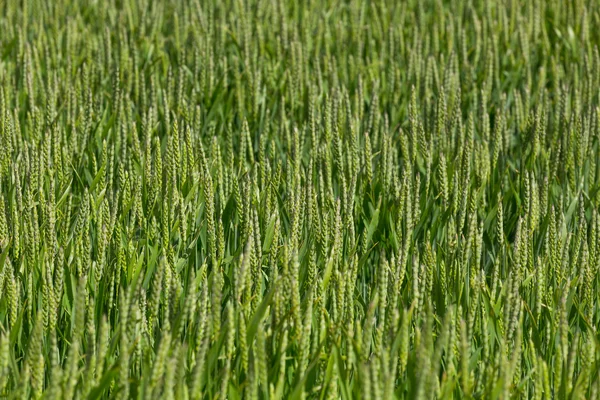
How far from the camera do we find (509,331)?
1680 millimetres

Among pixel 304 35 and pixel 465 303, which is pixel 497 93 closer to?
pixel 304 35

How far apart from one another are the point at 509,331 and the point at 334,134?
42.6 inches

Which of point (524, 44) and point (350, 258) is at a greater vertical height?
point (524, 44)

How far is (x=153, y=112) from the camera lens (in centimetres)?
296

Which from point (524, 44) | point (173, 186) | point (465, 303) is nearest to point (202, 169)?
point (173, 186)

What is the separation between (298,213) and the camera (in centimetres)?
197

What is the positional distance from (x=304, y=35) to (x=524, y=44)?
0.95 meters

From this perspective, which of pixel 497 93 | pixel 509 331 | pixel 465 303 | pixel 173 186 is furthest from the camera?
pixel 497 93

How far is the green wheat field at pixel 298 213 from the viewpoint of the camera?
1594mm

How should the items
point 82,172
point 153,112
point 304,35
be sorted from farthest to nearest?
point 304,35
point 153,112
point 82,172

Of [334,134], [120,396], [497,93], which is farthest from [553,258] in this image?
[497,93]

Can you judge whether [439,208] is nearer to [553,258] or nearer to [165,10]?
[553,258]

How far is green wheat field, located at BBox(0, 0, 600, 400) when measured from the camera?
159 cm

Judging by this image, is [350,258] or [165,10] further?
[165,10]
